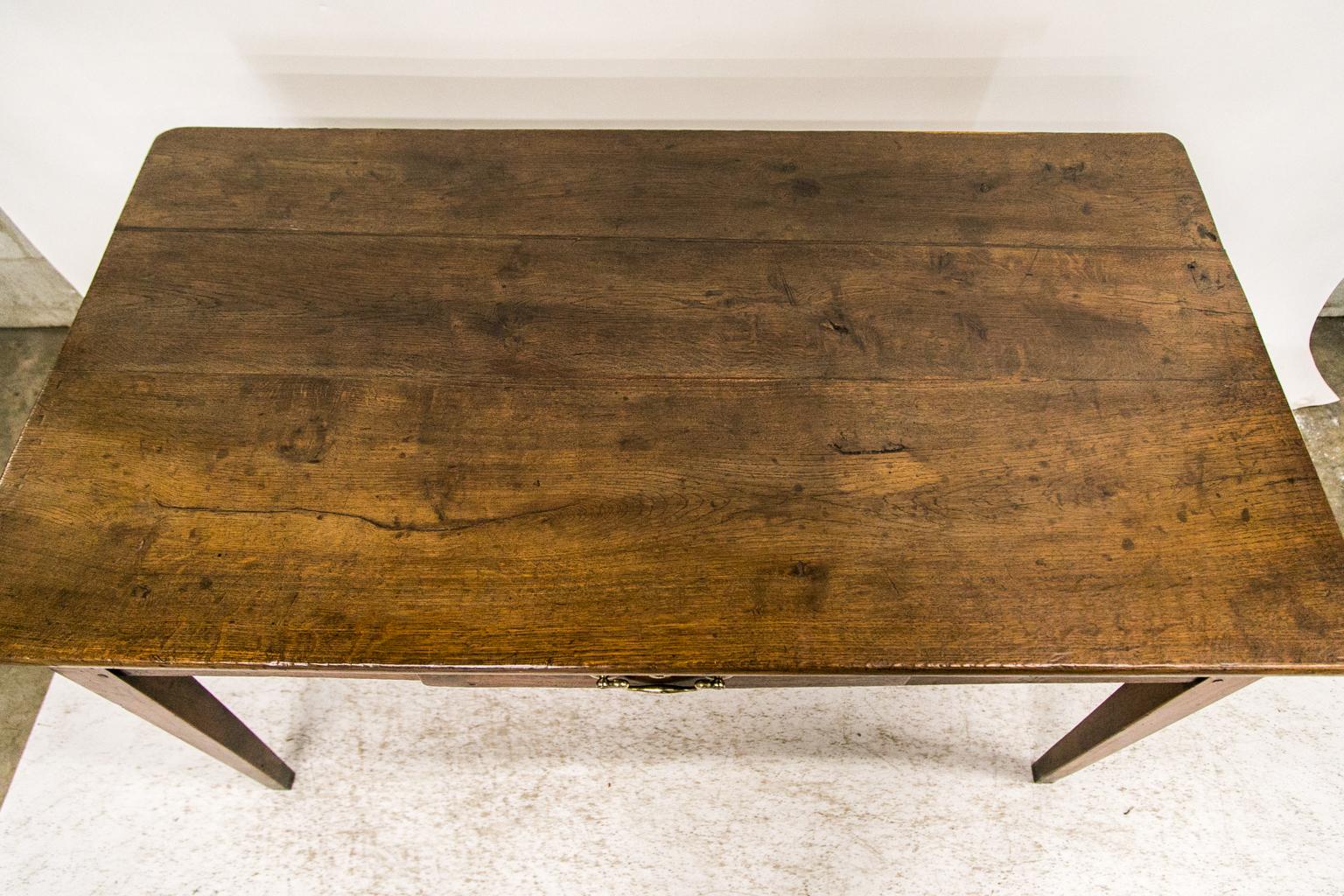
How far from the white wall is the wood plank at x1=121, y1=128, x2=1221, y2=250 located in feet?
0.60

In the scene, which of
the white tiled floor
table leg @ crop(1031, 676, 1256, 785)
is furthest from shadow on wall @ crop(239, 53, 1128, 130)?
the white tiled floor

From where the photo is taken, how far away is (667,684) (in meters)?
0.92

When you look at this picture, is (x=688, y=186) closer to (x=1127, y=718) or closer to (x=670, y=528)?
(x=670, y=528)

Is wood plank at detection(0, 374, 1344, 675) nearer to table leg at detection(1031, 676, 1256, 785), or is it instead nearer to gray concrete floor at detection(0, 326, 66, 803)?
table leg at detection(1031, 676, 1256, 785)

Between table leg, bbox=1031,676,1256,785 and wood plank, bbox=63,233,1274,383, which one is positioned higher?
wood plank, bbox=63,233,1274,383

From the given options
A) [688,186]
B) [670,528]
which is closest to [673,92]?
[688,186]

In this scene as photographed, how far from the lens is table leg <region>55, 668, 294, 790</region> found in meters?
0.90

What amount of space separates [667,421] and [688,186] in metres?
0.37

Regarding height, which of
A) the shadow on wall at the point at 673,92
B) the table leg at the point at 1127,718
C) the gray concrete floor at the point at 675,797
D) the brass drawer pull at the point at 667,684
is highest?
the shadow on wall at the point at 673,92

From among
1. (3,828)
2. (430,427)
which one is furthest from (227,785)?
(430,427)

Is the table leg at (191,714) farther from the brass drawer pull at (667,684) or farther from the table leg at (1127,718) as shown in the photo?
the table leg at (1127,718)

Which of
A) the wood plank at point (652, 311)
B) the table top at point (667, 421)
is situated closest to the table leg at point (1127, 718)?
the table top at point (667, 421)

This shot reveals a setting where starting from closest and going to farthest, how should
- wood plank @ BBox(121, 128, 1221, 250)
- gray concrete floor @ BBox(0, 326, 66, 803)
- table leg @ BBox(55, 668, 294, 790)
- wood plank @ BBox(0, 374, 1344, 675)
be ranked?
wood plank @ BBox(0, 374, 1344, 675)
table leg @ BBox(55, 668, 294, 790)
wood plank @ BBox(121, 128, 1221, 250)
gray concrete floor @ BBox(0, 326, 66, 803)

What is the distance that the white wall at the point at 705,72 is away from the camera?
1.14 metres
